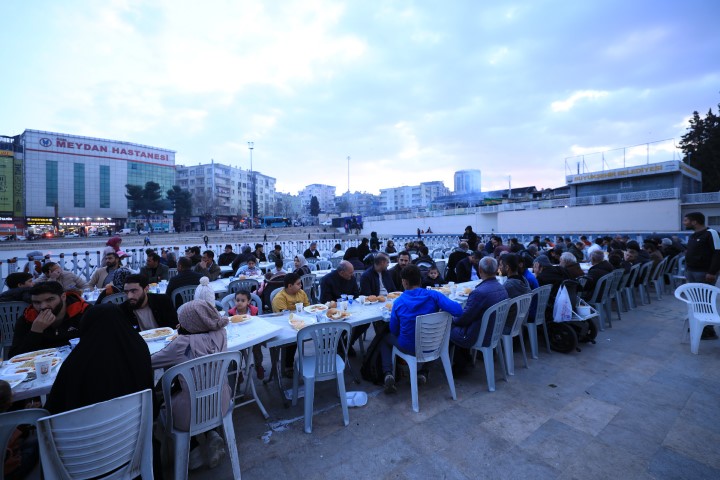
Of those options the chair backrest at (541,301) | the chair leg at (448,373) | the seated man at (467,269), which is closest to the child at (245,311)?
the chair leg at (448,373)

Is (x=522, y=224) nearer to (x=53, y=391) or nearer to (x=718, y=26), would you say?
(x=718, y=26)

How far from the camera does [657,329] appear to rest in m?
5.46

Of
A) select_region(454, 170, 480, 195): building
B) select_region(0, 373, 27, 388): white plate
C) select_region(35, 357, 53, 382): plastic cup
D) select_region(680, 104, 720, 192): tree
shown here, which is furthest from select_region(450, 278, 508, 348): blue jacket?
select_region(454, 170, 480, 195): building

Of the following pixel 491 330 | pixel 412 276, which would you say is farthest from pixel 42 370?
A: pixel 491 330

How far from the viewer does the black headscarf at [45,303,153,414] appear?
1.86 metres

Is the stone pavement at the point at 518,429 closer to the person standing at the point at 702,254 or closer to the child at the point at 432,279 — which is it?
the person standing at the point at 702,254

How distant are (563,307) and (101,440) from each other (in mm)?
5140

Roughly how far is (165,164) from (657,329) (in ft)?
245

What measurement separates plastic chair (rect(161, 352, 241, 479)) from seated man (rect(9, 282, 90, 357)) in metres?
1.69

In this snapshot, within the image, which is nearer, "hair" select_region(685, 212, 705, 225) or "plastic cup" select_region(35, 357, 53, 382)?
"plastic cup" select_region(35, 357, 53, 382)

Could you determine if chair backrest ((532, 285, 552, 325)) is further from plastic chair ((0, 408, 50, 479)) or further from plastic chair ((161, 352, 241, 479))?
plastic chair ((0, 408, 50, 479))

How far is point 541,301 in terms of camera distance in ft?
14.6

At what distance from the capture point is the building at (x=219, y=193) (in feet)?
214

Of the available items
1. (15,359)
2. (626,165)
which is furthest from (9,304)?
(626,165)
